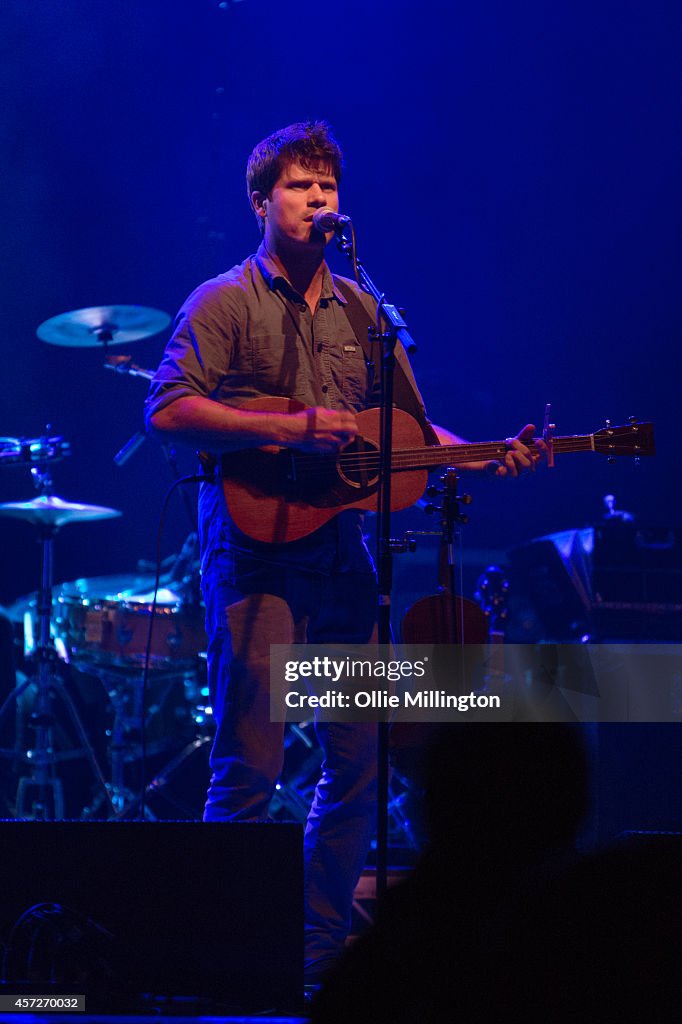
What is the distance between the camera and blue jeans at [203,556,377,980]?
125 inches

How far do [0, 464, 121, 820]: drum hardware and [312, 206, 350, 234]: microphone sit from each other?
2.84 meters

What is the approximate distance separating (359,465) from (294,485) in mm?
236

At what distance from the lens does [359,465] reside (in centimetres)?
339

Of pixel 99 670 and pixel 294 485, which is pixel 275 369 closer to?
pixel 294 485

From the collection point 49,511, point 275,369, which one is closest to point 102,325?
point 49,511

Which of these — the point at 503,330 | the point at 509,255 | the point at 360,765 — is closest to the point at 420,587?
the point at 503,330

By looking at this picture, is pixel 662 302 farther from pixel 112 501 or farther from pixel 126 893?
pixel 126 893

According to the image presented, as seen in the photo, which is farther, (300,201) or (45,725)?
(45,725)

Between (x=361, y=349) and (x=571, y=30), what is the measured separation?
4.40m

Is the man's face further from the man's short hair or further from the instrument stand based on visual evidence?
the instrument stand

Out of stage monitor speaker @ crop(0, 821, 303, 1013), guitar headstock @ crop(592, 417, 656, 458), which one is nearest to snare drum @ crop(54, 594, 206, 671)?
guitar headstock @ crop(592, 417, 656, 458)

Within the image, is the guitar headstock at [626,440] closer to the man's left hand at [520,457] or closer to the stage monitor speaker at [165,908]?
the man's left hand at [520,457]

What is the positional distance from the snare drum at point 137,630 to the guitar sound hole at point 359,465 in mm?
2638

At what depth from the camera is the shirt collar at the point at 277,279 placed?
139 inches
